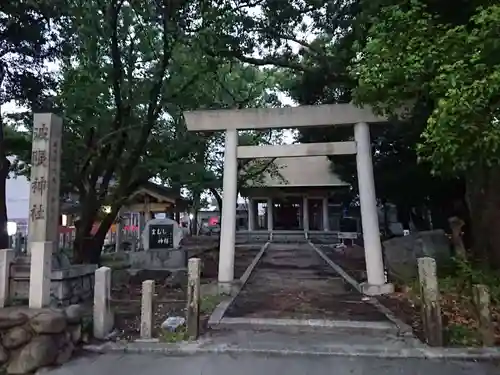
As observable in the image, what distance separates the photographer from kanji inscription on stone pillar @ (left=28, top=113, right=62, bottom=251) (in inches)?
283

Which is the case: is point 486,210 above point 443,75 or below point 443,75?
below

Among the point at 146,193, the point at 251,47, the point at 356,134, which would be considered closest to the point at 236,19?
the point at 251,47

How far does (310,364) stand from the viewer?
17.6ft

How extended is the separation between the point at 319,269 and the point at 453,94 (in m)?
Answer: 9.87

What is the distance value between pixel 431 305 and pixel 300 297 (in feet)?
12.5

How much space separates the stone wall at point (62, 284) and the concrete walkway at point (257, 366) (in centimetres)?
172

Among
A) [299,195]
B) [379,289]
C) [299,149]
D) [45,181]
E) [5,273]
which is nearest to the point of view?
[5,273]

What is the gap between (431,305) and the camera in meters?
5.99

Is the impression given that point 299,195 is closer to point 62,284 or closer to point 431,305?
point 62,284

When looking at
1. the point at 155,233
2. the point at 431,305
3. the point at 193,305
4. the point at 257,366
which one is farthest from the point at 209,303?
the point at 155,233

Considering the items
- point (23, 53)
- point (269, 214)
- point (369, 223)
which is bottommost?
point (369, 223)

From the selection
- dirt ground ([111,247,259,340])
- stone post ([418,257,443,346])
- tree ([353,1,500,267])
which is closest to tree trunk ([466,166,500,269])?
tree ([353,1,500,267])

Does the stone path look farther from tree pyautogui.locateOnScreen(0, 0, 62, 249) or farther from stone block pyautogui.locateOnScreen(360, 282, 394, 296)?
tree pyautogui.locateOnScreen(0, 0, 62, 249)

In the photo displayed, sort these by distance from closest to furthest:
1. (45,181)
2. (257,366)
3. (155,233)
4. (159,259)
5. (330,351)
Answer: (257,366)
(330,351)
(45,181)
(159,259)
(155,233)
